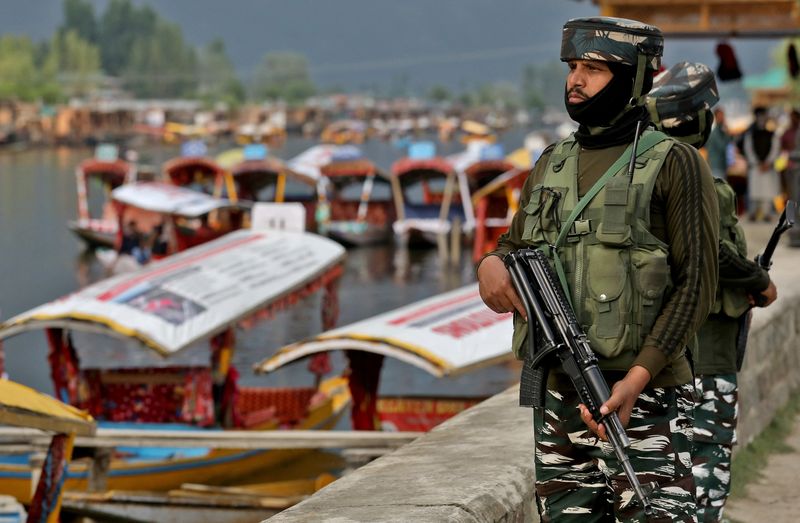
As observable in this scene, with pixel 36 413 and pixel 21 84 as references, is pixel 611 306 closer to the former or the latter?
pixel 36 413

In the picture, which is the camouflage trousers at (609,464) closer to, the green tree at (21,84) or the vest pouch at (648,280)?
the vest pouch at (648,280)

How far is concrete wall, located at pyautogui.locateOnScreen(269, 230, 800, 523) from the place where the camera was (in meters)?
4.25

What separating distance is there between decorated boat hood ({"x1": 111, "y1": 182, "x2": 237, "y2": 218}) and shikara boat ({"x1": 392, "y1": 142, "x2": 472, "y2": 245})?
6.96 metres

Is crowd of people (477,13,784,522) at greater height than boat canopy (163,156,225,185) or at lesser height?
greater

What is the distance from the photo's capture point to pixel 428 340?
35.7 ft


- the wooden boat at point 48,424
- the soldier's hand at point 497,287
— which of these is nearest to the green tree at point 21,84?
the wooden boat at point 48,424

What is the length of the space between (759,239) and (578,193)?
42.7 feet

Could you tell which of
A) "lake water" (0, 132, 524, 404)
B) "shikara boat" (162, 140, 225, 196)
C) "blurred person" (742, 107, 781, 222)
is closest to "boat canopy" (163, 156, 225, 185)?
"shikara boat" (162, 140, 225, 196)

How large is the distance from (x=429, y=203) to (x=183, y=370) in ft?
94.5

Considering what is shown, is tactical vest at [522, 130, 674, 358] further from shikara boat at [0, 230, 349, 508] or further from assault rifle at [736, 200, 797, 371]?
shikara boat at [0, 230, 349, 508]

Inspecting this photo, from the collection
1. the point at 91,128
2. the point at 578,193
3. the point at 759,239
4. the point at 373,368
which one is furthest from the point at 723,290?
the point at 91,128

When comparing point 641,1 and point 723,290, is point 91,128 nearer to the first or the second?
point 641,1

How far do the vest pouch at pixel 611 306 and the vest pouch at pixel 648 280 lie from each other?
0.02m

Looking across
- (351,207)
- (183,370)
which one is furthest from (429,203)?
(183,370)
